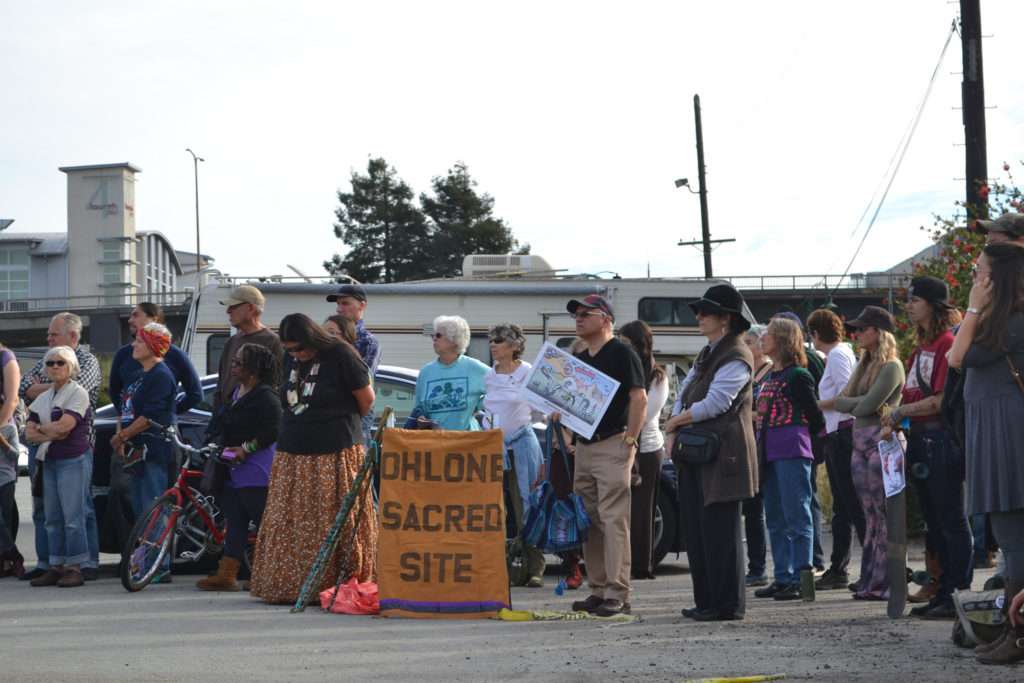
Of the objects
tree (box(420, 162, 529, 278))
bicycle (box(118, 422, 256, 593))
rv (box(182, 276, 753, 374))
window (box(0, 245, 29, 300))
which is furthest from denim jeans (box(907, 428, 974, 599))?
window (box(0, 245, 29, 300))

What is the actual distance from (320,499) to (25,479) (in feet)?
53.3

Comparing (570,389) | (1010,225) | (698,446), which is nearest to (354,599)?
(570,389)

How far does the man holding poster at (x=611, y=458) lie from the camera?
8852 mm

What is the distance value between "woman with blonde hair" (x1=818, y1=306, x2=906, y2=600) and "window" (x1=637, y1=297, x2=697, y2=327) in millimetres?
12985

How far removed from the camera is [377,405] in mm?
12344

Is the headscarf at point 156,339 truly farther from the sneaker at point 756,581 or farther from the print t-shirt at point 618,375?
the sneaker at point 756,581

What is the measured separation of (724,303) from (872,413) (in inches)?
50.8

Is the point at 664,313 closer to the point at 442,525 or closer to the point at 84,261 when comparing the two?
the point at 442,525

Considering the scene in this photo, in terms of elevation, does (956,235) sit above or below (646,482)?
above

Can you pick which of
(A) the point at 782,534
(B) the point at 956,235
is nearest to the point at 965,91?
(B) the point at 956,235

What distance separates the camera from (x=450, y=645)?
779 centimetres

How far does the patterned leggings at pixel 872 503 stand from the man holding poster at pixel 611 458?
1.55m

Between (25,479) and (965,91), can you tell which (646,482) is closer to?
(965,91)

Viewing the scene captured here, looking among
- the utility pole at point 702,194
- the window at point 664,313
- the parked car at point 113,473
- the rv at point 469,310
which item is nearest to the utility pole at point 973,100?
the rv at point 469,310
